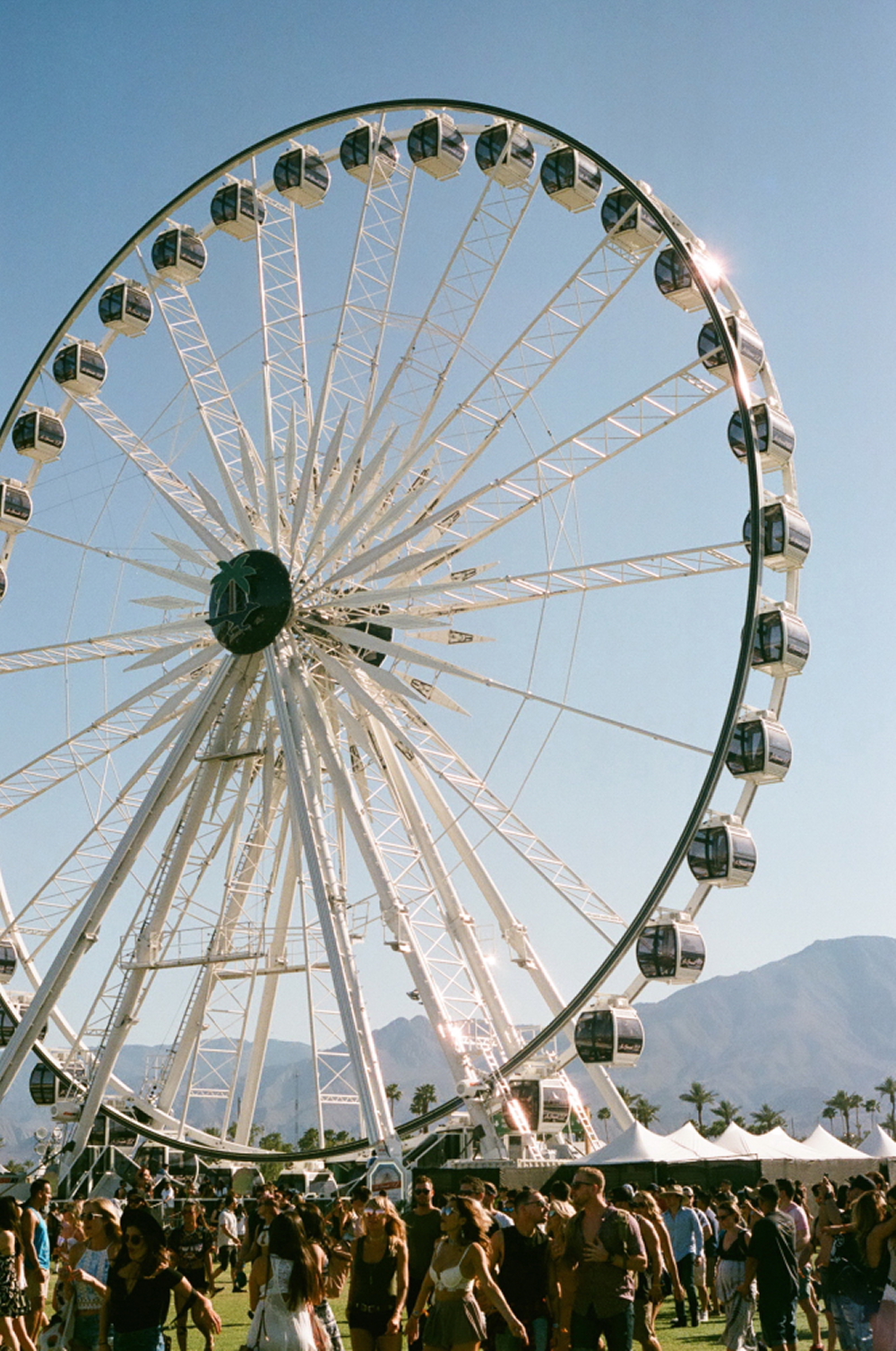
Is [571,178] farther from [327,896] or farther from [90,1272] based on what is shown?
[90,1272]

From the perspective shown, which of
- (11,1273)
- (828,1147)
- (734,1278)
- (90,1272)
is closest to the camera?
(11,1273)

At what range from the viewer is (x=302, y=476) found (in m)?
28.9

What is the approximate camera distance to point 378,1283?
942 cm

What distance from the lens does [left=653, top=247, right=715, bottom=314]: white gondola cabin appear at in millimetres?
28108

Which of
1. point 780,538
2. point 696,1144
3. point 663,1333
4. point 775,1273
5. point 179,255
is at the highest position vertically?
point 179,255

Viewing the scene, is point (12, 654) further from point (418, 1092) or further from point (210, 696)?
point (418, 1092)

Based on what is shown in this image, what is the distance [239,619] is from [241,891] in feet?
18.2

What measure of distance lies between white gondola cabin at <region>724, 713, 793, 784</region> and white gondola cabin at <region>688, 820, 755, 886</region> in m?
0.93

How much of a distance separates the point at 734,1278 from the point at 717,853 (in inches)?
396

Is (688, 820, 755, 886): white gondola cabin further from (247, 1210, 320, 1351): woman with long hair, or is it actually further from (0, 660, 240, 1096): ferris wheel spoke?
(247, 1210, 320, 1351): woman with long hair

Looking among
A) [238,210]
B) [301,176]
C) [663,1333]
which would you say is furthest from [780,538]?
[238,210]

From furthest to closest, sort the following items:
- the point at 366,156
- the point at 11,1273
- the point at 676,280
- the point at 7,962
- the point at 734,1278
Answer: the point at 366,156, the point at 7,962, the point at 676,280, the point at 734,1278, the point at 11,1273

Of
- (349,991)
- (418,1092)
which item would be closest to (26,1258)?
(349,991)

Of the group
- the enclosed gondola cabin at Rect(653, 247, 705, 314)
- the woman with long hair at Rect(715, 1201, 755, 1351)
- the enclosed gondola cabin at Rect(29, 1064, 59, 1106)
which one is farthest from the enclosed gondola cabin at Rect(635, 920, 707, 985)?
the enclosed gondola cabin at Rect(29, 1064, 59, 1106)
